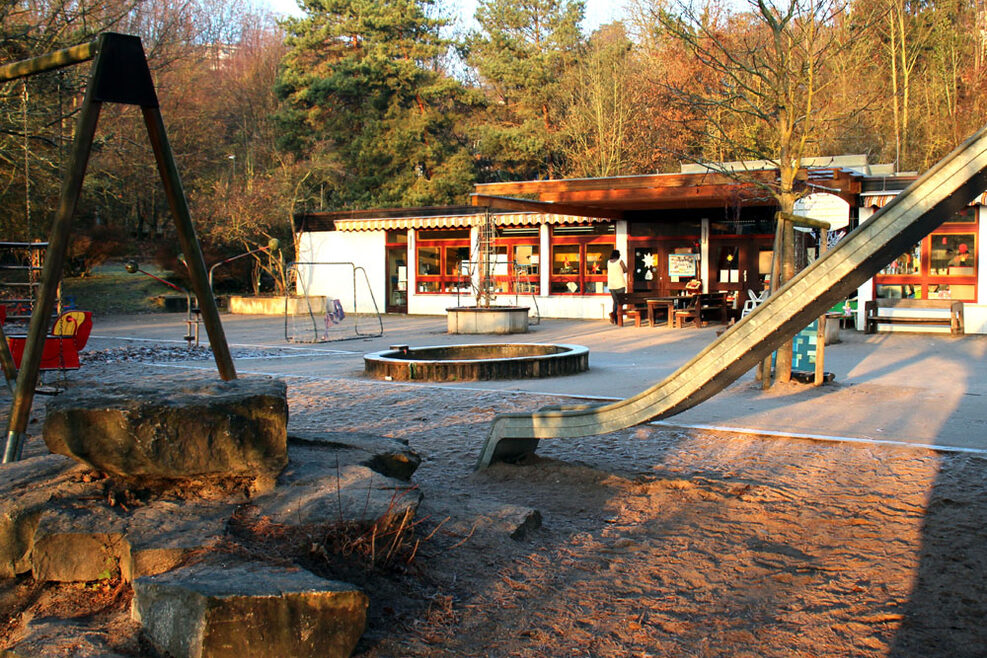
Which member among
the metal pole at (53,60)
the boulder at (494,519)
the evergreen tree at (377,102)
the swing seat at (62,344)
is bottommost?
the boulder at (494,519)

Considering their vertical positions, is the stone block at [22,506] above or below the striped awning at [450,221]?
below

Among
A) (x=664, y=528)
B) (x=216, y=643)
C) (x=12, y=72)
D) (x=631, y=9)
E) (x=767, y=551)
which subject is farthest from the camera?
(x=631, y=9)

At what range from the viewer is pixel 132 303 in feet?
101

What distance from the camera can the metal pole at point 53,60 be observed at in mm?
4844

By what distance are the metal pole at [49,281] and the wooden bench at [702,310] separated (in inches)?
679

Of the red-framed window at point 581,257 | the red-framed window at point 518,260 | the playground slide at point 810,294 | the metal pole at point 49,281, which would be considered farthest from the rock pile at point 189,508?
the red-framed window at point 518,260

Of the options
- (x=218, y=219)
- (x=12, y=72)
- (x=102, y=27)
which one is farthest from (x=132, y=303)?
(x=12, y=72)

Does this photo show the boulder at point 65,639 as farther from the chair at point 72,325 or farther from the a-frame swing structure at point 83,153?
the chair at point 72,325

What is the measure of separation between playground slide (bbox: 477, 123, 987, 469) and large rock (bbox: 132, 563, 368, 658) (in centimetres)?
226

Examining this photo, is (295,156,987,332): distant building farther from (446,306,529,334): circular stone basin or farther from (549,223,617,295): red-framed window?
(446,306,529,334): circular stone basin

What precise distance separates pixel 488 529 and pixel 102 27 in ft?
39.0

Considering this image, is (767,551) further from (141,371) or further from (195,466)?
(141,371)

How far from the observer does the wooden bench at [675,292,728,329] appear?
68.8 feet

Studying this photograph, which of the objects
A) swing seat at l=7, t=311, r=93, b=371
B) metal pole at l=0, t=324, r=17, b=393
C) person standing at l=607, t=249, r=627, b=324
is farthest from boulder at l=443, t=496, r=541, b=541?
person standing at l=607, t=249, r=627, b=324
